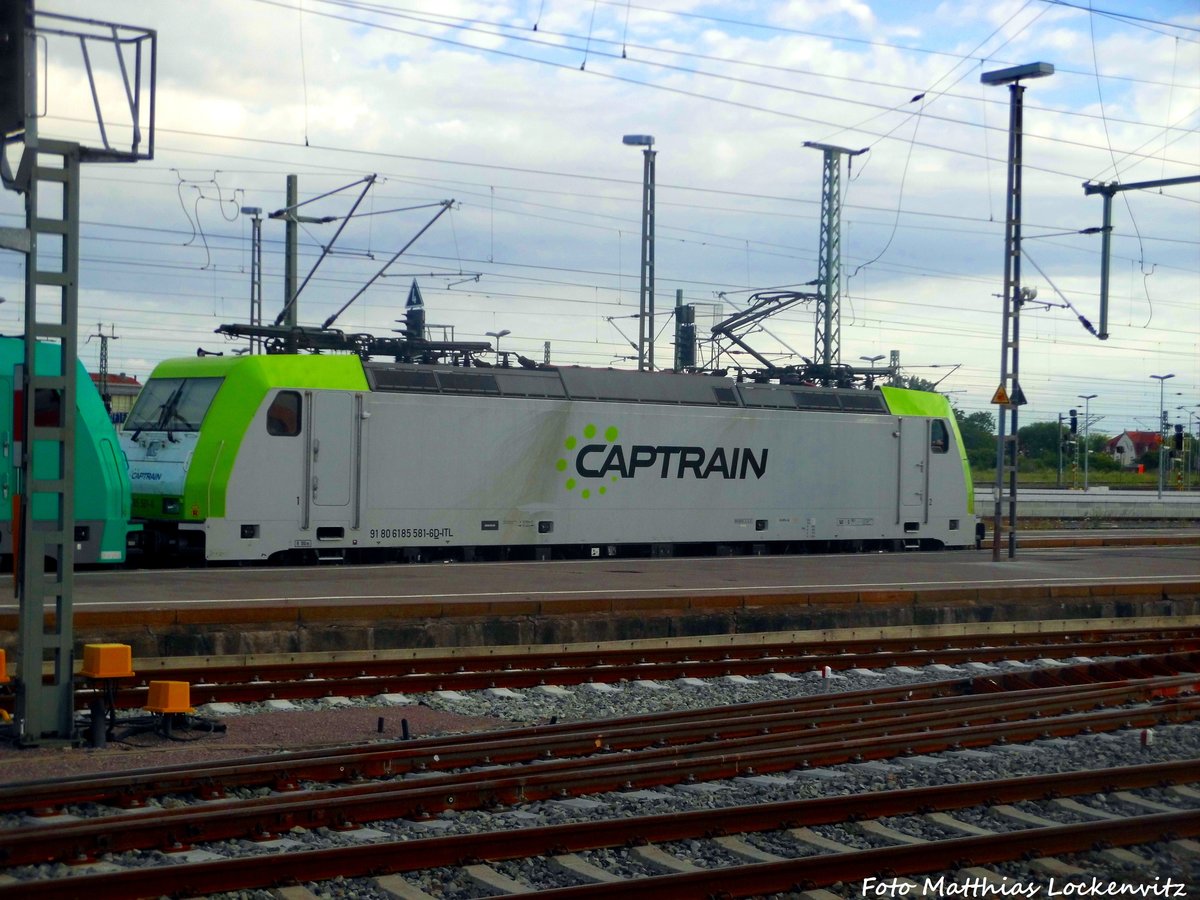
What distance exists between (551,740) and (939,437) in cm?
1862

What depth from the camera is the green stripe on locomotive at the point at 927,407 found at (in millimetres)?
25766

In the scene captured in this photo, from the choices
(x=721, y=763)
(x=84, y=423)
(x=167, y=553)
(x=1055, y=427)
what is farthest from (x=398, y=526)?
(x=1055, y=427)

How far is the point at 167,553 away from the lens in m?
18.3

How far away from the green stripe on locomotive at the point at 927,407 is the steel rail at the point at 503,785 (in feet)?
50.6

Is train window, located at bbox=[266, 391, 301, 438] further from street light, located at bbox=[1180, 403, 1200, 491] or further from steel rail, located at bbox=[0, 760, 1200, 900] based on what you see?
street light, located at bbox=[1180, 403, 1200, 491]

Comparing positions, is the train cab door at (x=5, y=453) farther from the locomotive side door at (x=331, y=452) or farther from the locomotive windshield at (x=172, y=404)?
the locomotive side door at (x=331, y=452)

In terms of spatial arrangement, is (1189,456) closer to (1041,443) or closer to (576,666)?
(1041,443)

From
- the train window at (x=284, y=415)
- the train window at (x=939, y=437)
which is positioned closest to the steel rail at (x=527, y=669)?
the train window at (x=284, y=415)

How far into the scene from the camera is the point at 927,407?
26172 millimetres

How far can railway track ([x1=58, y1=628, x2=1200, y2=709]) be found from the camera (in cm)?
1171

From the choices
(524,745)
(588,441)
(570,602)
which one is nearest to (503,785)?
(524,745)

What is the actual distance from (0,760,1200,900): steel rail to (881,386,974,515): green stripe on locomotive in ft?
60.3

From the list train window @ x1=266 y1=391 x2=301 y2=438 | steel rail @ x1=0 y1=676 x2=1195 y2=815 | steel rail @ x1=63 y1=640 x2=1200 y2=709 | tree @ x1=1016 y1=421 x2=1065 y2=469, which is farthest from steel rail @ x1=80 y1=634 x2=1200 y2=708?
tree @ x1=1016 y1=421 x2=1065 y2=469

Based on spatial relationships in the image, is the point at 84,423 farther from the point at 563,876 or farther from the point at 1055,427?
the point at 1055,427
